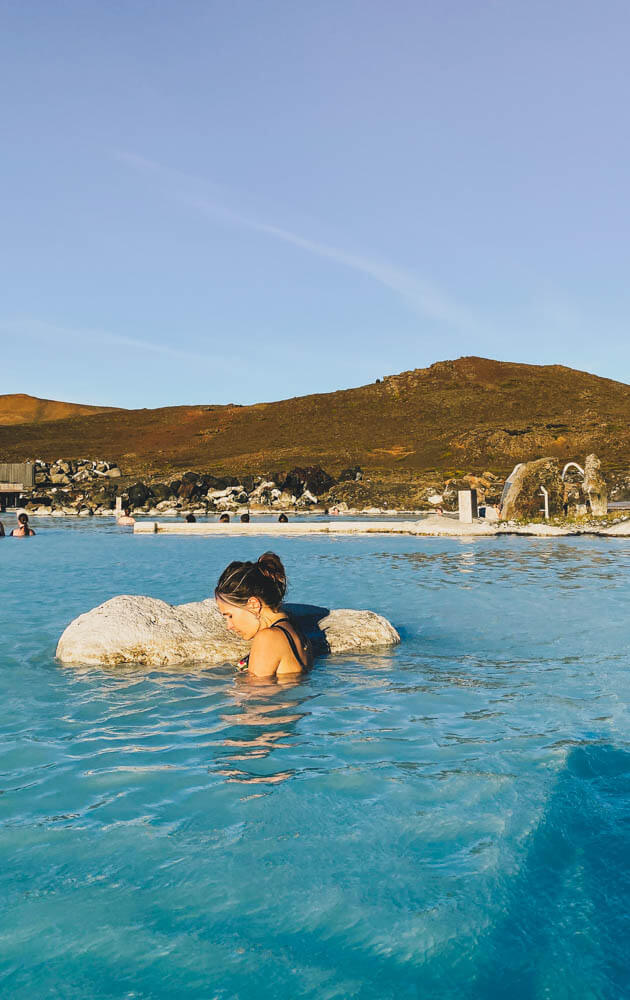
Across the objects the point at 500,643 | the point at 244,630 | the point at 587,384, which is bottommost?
the point at 500,643

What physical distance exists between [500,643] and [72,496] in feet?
174

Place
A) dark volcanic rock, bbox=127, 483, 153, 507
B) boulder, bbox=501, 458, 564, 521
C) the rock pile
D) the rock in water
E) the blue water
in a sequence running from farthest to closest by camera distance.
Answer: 1. dark volcanic rock, bbox=127, 483, 153, 507
2. the rock pile
3. boulder, bbox=501, 458, 564, 521
4. the rock in water
5. the blue water

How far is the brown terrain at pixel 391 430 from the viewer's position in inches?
2783

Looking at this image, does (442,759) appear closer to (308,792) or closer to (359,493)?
(308,792)

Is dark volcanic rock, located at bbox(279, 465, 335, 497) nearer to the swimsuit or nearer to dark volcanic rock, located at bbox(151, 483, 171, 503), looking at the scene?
dark volcanic rock, located at bbox(151, 483, 171, 503)

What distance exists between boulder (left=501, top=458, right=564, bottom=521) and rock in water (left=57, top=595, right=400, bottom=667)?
79.5ft

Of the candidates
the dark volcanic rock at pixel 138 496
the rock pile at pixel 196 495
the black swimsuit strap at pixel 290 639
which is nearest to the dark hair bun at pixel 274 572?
the black swimsuit strap at pixel 290 639

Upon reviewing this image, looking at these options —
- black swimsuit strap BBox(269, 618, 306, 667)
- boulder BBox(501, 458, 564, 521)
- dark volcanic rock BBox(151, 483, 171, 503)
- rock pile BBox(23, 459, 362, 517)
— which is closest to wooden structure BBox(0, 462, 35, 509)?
rock pile BBox(23, 459, 362, 517)

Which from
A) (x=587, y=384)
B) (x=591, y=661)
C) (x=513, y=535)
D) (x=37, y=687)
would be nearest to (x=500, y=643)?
(x=591, y=661)

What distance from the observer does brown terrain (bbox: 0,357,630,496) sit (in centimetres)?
7069

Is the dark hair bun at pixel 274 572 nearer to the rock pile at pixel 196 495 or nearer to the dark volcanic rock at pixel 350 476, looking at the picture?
the rock pile at pixel 196 495

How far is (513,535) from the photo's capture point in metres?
26.4

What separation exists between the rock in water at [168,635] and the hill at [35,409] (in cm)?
15440

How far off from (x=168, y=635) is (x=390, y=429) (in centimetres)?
8922
